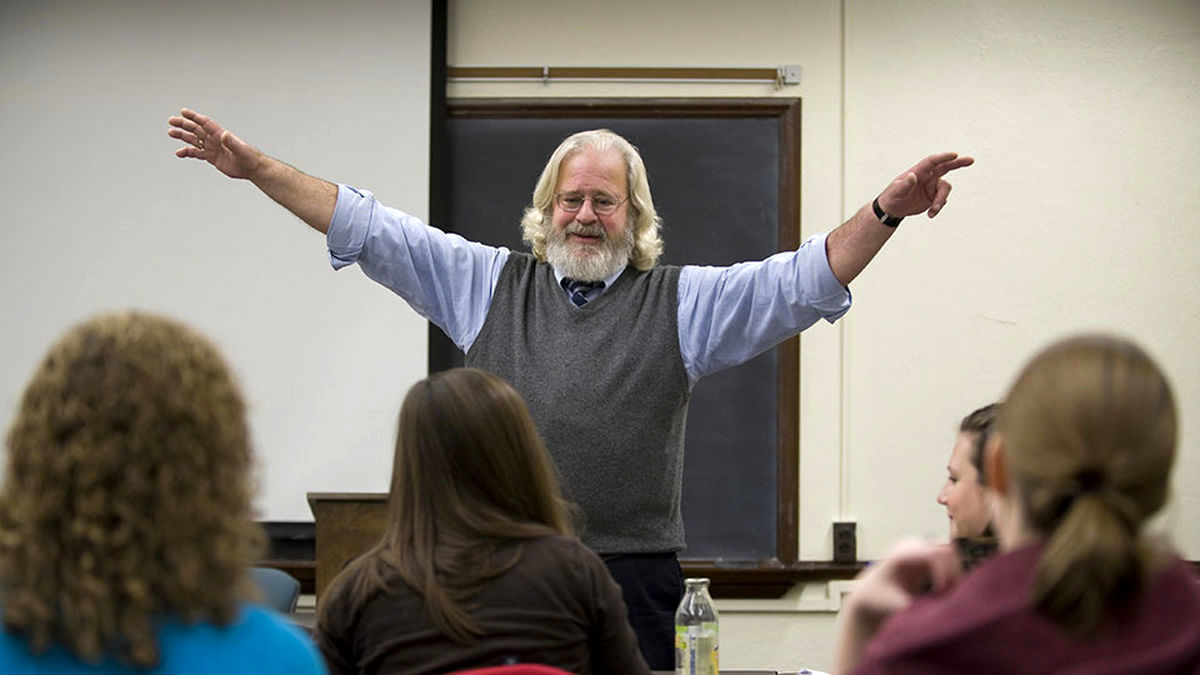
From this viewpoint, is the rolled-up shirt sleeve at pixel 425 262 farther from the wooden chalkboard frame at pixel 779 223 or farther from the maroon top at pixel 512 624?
the wooden chalkboard frame at pixel 779 223

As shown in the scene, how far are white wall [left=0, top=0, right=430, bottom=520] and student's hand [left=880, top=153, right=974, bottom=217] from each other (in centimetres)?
199

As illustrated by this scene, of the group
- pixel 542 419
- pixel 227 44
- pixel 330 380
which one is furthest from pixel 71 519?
pixel 227 44

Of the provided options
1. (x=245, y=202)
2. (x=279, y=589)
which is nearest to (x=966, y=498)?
(x=279, y=589)

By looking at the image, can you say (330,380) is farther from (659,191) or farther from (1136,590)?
(1136,590)

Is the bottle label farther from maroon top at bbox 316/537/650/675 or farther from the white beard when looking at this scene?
the white beard

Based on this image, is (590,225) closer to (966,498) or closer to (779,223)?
(966,498)

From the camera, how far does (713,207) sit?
418cm

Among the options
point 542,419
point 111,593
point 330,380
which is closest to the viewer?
point 111,593

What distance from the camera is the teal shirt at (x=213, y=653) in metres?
1.12

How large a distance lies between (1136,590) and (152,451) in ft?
2.83

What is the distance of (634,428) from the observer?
2.53 meters

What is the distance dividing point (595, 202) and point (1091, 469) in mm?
1732

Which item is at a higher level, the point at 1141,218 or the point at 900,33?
the point at 900,33

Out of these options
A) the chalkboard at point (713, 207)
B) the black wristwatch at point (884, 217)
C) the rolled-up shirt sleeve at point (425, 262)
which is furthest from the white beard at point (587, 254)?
the chalkboard at point (713, 207)
